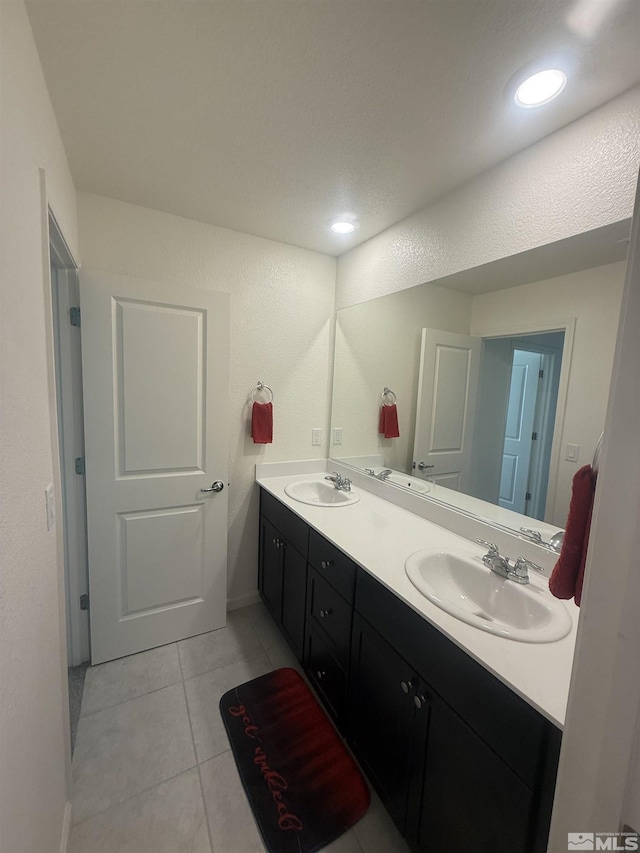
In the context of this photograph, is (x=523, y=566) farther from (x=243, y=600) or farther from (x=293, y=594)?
(x=243, y=600)

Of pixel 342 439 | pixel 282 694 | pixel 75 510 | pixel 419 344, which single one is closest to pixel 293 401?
pixel 342 439

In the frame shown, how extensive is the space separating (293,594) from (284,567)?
15cm

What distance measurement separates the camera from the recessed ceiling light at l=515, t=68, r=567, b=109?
3.16 feet

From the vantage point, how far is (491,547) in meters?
1.30

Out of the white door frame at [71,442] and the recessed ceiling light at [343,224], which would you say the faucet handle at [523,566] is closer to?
the recessed ceiling light at [343,224]

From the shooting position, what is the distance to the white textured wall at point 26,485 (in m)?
0.68

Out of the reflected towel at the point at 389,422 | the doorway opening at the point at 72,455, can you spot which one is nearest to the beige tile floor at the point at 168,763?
the doorway opening at the point at 72,455

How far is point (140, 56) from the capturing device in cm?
98

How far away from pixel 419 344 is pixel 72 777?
2322 mm

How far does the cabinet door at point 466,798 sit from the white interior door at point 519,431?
2.58 ft

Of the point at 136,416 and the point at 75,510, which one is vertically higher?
the point at 136,416

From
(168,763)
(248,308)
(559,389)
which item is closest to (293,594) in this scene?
(168,763)

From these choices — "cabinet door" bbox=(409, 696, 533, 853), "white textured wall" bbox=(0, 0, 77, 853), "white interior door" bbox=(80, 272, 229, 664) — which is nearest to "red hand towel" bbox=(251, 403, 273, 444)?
"white interior door" bbox=(80, 272, 229, 664)

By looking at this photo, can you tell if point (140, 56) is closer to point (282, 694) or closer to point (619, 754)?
point (619, 754)
